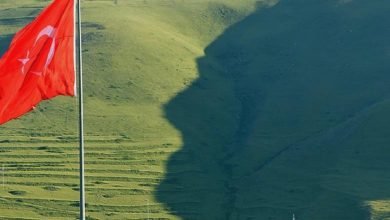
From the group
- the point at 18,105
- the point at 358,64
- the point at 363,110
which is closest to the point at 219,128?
the point at 363,110

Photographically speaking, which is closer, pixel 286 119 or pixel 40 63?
pixel 40 63

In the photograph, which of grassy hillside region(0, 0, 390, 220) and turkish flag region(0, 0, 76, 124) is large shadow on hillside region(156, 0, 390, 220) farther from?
turkish flag region(0, 0, 76, 124)

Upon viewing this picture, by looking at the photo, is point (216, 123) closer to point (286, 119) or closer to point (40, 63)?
point (286, 119)

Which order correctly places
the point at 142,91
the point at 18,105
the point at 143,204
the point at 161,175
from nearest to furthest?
1. the point at 18,105
2. the point at 143,204
3. the point at 161,175
4. the point at 142,91

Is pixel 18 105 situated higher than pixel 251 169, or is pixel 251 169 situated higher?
pixel 251 169

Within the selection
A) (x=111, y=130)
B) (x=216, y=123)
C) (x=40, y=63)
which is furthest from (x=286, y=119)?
(x=40, y=63)

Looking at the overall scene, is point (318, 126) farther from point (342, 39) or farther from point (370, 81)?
point (342, 39)

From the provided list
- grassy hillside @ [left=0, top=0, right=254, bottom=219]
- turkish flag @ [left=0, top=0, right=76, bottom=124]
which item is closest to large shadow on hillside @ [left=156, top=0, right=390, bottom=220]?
grassy hillside @ [left=0, top=0, right=254, bottom=219]
